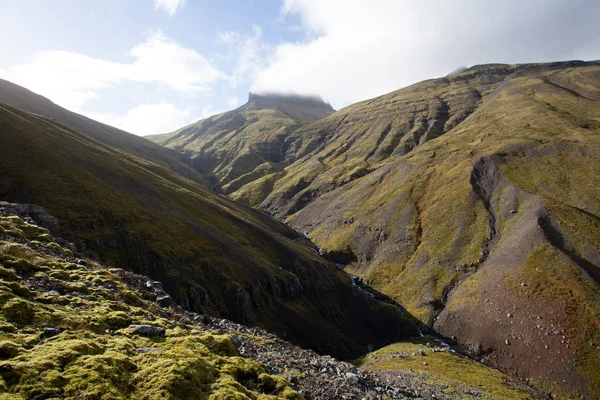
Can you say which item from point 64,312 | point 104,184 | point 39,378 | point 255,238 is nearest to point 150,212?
point 104,184

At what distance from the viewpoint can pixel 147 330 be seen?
21.2 m

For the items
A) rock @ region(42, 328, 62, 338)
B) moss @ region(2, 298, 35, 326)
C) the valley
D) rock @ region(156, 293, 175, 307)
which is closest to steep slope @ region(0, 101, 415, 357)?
the valley

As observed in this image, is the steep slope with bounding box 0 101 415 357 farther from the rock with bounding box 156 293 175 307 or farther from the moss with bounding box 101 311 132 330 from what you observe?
the moss with bounding box 101 311 132 330

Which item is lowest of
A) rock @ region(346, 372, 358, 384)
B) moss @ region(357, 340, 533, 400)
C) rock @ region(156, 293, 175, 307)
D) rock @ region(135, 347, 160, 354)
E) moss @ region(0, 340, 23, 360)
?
moss @ region(357, 340, 533, 400)

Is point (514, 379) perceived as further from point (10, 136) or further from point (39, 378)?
point (10, 136)

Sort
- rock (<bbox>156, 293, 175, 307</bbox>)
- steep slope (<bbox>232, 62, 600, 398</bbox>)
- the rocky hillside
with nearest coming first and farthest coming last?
the rocky hillside → rock (<bbox>156, 293, 175, 307</bbox>) → steep slope (<bbox>232, 62, 600, 398</bbox>)

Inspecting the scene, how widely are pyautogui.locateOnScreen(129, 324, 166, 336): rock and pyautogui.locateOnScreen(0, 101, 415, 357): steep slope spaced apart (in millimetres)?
37637

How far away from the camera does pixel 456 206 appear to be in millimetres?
128750

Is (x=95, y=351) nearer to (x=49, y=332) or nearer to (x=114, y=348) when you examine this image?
(x=114, y=348)

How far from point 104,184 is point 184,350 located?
71.9 meters

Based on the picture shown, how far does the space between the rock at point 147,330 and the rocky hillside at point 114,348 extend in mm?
67

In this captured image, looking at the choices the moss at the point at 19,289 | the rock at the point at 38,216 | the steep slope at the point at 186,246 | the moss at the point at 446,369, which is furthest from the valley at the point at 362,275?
the rock at the point at 38,216

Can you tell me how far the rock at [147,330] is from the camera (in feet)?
69.0

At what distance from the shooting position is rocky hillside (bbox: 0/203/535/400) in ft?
47.9
